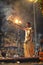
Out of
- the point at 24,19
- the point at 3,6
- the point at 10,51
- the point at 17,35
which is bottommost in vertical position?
the point at 10,51

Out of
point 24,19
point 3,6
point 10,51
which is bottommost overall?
point 10,51

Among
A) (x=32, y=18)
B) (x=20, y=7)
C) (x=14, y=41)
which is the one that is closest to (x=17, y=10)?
(x=20, y=7)

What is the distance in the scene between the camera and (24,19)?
10.4 metres

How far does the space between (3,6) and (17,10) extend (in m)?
0.75

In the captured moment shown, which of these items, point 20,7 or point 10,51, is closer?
point 10,51

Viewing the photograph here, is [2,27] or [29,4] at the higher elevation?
[29,4]

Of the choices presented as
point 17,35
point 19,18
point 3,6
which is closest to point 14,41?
point 17,35

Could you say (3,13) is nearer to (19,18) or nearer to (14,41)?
(19,18)

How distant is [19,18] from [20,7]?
63 cm

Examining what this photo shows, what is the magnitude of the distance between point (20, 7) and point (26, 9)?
33 centimetres

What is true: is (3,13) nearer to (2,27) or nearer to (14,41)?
(2,27)

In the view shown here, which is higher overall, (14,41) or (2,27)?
(2,27)

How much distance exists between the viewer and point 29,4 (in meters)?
10.5

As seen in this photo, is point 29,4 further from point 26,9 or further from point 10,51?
point 10,51
